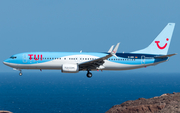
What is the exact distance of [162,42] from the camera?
56.9 metres

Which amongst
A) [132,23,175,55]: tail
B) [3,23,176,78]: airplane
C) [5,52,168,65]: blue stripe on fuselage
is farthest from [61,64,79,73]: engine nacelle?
[132,23,175,55]: tail

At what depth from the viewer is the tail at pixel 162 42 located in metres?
56.2

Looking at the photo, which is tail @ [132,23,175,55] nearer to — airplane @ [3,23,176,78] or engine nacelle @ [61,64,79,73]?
airplane @ [3,23,176,78]

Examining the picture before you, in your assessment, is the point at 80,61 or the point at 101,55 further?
the point at 101,55

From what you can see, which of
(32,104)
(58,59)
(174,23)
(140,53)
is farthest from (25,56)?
(32,104)

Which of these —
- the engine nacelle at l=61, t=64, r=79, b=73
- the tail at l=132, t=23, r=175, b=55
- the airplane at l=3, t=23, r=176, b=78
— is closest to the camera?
the engine nacelle at l=61, t=64, r=79, b=73

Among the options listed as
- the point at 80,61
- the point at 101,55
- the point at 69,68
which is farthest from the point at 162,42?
the point at 69,68

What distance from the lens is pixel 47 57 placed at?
49.8m

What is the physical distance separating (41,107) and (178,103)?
118755mm

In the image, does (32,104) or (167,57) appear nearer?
(167,57)

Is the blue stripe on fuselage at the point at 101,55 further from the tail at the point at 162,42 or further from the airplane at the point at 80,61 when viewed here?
the tail at the point at 162,42

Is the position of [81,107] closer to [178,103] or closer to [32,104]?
[32,104]

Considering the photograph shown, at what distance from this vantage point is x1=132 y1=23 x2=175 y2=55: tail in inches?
2213

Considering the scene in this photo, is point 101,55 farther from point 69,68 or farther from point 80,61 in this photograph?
point 69,68
